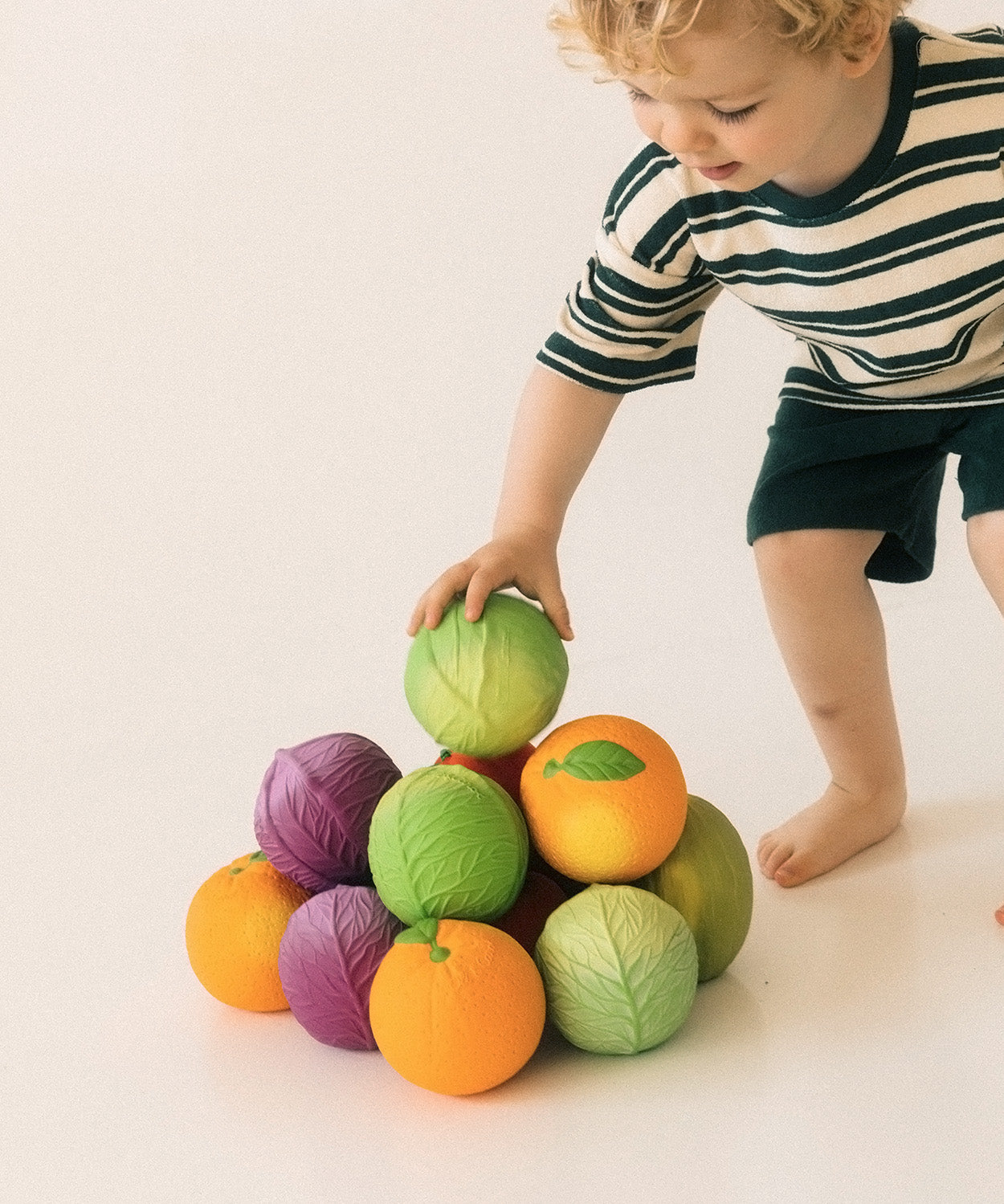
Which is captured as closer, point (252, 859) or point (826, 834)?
point (252, 859)

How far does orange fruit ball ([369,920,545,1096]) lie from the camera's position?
1.00 m

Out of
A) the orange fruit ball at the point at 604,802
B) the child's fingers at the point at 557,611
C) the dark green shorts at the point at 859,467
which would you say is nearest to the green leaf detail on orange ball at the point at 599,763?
the orange fruit ball at the point at 604,802

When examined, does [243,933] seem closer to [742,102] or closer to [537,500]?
[537,500]

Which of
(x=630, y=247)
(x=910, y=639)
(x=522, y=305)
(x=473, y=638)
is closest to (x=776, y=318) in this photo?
(x=630, y=247)

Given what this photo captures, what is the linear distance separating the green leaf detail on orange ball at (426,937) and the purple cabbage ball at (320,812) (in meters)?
0.11

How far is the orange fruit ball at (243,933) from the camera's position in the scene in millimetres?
1147

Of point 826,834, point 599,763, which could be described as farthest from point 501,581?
point 826,834

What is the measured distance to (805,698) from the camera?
140 cm

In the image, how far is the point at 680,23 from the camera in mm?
980

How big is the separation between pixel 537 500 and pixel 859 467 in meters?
0.29

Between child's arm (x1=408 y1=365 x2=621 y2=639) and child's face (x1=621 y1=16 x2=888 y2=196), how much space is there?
0.85 feet

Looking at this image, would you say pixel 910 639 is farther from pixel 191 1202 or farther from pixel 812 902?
pixel 191 1202

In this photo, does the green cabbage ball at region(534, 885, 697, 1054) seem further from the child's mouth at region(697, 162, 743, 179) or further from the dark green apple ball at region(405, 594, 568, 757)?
the child's mouth at region(697, 162, 743, 179)

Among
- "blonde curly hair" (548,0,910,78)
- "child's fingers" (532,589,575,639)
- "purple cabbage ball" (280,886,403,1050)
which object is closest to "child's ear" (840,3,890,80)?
"blonde curly hair" (548,0,910,78)
